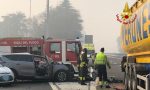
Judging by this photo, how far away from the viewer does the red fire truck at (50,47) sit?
2895 centimetres

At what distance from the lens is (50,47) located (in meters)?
29.4

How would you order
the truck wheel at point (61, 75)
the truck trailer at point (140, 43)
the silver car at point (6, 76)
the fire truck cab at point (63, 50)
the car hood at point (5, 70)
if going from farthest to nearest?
the fire truck cab at point (63, 50)
the truck wheel at point (61, 75)
the car hood at point (5, 70)
the silver car at point (6, 76)
the truck trailer at point (140, 43)

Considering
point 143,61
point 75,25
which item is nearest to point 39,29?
point 75,25

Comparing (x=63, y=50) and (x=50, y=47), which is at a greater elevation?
(x=50, y=47)

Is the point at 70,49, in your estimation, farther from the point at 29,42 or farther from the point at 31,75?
the point at 31,75

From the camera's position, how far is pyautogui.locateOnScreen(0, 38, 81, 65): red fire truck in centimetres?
2895

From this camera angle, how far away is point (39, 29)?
106m

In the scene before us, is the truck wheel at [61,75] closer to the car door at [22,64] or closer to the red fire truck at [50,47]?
the car door at [22,64]

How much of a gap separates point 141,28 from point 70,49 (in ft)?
56.2

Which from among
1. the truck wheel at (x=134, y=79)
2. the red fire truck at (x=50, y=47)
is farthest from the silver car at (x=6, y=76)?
the red fire truck at (x=50, y=47)

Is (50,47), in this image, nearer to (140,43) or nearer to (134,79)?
(134,79)
